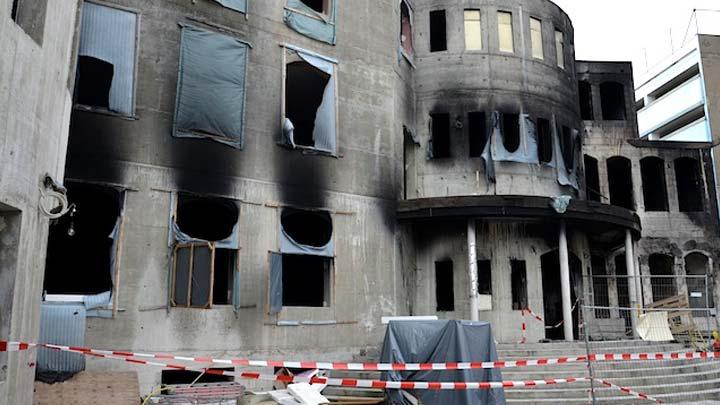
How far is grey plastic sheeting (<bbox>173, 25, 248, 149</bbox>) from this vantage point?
16188 mm

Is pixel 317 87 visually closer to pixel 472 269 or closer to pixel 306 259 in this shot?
pixel 306 259

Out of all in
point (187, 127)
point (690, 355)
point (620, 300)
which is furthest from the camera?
point (620, 300)

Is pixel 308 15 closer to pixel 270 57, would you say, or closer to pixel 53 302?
pixel 270 57

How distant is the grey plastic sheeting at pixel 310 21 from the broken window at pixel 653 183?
731 inches

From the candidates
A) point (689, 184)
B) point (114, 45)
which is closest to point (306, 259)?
point (114, 45)

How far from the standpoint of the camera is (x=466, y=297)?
69.6 ft

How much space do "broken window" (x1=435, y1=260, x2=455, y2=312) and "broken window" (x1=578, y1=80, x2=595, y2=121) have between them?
13753mm

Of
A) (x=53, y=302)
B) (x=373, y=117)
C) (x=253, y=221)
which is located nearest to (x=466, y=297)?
(x=373, y=117)

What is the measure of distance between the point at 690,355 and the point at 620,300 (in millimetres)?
12397

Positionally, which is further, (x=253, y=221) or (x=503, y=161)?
(x=503, y=161)

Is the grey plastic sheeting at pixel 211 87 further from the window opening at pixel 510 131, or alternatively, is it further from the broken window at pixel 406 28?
the window opening at pixel 510 131

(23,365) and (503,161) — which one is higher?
(503,161)

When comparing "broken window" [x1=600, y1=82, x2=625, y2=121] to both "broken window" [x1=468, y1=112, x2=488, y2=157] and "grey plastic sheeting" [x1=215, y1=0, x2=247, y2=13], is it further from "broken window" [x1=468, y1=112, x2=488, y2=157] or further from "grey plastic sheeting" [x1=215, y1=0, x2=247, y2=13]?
"grey plastic sheeting" [x1=215, y1=0, x2=247, y2=13]

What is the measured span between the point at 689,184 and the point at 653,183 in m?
1.63
